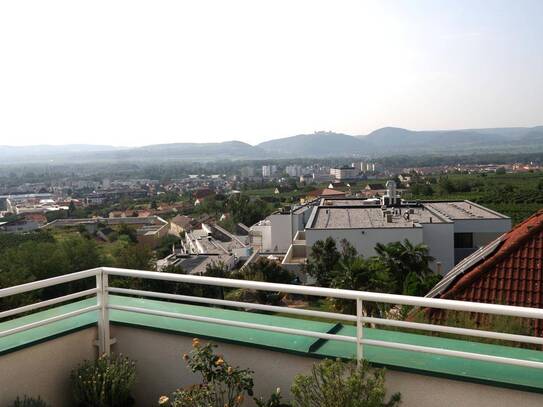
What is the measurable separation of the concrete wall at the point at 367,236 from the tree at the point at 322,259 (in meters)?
0.44

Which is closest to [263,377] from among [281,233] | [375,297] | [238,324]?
[238,324]

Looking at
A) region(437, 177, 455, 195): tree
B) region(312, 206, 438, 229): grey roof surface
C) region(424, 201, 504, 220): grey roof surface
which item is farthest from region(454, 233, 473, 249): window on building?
region(437, 177, 455, 195): tree

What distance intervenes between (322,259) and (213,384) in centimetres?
2394

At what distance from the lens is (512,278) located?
6.24 m

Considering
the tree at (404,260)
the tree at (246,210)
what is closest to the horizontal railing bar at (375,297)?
the tree at (404,260)

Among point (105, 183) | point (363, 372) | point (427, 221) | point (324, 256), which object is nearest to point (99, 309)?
point (363, 372)

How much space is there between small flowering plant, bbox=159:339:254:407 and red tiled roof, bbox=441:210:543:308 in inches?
168

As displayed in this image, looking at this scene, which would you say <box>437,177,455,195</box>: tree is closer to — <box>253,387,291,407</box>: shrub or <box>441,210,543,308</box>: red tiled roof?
<box>441,210,543,308</box>: red tiled roof

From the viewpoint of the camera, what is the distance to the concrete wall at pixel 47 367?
9.10 ft

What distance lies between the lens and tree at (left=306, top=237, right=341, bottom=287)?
2588 cm

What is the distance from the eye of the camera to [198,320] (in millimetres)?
2939

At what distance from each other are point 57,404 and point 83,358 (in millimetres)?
266

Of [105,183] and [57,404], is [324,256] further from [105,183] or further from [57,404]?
[105,183]

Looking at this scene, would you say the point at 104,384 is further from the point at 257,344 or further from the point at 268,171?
the point at 268,171
